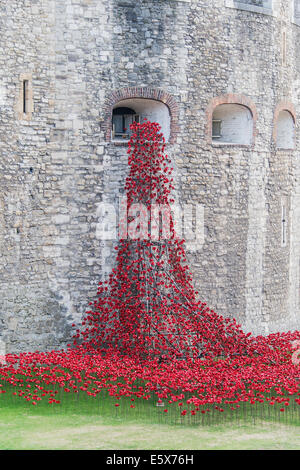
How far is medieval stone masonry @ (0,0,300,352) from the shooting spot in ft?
38.7

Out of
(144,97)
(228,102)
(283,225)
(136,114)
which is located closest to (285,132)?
(283,225)

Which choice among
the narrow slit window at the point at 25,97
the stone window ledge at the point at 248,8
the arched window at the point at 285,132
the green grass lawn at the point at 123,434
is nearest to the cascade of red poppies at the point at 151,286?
the narrow slit window at the point at 25,97

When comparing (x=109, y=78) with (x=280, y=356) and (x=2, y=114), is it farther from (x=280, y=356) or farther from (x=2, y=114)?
(x=280, y=356)

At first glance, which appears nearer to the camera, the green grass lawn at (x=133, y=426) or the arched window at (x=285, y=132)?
the green grass lawn at (x=133, y=426)

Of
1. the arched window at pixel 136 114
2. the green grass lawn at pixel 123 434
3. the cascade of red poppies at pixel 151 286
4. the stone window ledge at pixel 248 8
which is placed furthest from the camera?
the stone window ledge at pixel 248 8

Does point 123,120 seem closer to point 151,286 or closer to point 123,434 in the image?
point 151,286

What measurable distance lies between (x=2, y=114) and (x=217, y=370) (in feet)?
15.8

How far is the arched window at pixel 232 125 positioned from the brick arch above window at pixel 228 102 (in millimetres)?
74

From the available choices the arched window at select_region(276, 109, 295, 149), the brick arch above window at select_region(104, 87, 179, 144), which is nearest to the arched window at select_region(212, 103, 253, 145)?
the brick arch above window at select_region(104, 87, 179, 144)

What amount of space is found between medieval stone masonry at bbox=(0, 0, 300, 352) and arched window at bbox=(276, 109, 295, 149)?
875 mm

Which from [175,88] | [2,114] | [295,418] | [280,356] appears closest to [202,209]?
[175,88]

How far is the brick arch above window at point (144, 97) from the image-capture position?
12398 millimetres

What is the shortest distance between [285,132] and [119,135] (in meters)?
3.74

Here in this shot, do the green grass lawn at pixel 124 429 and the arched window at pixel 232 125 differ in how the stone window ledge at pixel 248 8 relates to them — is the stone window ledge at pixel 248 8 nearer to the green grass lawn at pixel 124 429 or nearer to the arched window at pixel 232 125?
the arched window at pixel 232 125
